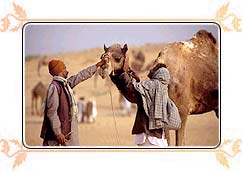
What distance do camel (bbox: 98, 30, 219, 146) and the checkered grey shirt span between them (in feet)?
0.11

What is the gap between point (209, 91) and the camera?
8.86 feet

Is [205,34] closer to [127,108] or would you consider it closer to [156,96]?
[156,96]

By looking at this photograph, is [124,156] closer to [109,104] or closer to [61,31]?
[109,104]

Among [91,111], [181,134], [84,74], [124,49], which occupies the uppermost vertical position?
[124,49]

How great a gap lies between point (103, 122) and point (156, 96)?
26 cm

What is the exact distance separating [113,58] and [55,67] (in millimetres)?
260

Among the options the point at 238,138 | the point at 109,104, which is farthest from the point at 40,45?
the point at 238,138

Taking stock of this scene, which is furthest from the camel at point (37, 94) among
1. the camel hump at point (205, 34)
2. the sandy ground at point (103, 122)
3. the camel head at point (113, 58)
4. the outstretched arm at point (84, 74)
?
the camel hump at point (205, 34)

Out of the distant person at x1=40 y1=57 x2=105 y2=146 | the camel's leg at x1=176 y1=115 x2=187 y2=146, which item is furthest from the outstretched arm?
the camel's leg at x1=176 y1=115 x2=187 y2=146

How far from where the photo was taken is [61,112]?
106 inches

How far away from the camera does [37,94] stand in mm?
2680

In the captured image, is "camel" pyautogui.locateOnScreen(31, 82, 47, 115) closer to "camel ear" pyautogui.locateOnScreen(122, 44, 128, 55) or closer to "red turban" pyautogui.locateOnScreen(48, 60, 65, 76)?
"red turban" pyautogui.locateOnScreen(48, 60, 65, 76)

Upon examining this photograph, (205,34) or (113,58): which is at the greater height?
(205,34)

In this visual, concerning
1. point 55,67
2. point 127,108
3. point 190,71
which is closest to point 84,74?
point 55,67
